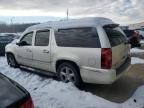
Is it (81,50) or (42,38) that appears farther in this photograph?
(42,38)

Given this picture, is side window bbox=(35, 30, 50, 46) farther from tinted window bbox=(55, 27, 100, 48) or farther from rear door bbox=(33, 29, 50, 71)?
tinted window bbox=(55, 27, 100, 48)

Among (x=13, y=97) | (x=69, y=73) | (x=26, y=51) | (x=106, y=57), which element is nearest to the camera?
(x=13, y=97)

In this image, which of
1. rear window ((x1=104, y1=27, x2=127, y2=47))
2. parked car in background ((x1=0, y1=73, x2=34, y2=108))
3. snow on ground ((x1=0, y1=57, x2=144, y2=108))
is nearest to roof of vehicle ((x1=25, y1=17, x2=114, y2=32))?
rear window ((x1=104, y1=27, x2=127, y2=47))

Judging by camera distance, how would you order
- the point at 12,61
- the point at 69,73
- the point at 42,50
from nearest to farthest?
the point at 69,73 → the point at 42,50 → the point at 12,61

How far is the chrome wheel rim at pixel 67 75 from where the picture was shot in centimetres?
571

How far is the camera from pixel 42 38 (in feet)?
21.2

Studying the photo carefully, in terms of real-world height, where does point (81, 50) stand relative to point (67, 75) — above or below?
above

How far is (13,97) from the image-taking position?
2.44 metres

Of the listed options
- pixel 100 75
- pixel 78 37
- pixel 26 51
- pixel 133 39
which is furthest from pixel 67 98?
pixel 133 39

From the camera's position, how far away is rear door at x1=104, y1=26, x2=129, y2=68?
5121 millimetres

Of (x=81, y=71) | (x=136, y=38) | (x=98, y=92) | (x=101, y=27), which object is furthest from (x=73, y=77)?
(x=136, y=38)

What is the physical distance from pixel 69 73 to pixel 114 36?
1586 mm

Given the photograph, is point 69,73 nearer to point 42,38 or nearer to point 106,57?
point 106,57

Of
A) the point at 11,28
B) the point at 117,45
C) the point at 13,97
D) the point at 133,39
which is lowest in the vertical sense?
the point at 133,39
